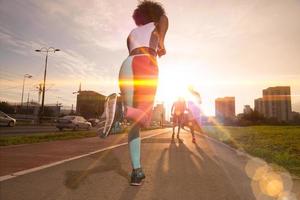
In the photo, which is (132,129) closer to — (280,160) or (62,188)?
(62,188)

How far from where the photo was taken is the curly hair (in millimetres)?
4863

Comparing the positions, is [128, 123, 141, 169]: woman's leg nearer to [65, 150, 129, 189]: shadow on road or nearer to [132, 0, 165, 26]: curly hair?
[65, 150, 129, 189]: shadow on road

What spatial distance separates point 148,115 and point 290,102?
184642mm

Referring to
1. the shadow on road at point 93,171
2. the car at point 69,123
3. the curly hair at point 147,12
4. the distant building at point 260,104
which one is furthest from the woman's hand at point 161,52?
the distant building at point 260,104

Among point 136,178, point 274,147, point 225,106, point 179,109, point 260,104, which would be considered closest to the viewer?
point 136,178

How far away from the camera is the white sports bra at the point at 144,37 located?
15.0ft

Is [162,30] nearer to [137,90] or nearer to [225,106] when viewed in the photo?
[137,90]

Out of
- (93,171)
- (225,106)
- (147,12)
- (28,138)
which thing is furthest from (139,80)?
(225,106)

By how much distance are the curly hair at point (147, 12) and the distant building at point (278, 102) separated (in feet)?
573

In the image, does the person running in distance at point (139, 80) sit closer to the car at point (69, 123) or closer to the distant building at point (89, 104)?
the car at point (69, 123)

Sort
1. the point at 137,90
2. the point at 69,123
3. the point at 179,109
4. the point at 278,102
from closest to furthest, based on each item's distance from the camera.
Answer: the point at 137,90 → the point at 179,109 → the point at 69,123 → the point at 278,102

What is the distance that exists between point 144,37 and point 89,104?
5468 inches

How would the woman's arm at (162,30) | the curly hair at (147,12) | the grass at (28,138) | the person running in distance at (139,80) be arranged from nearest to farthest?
the person running in distance at (139,80) → the woman's arm at (162,30) → the curly hair at (147,12) → the grass at (28,138)

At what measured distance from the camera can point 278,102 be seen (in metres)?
173
